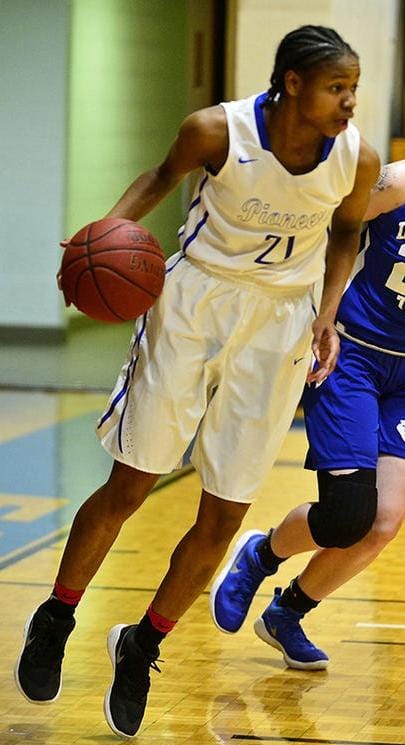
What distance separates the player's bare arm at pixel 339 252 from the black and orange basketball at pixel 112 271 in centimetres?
44

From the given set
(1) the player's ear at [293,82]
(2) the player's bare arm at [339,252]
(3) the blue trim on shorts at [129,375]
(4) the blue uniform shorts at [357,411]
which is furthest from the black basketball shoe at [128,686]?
(1) the player's ear at [293,82]

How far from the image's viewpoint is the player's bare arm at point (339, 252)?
Result: 364cm

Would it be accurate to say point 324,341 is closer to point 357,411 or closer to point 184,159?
point 357,411

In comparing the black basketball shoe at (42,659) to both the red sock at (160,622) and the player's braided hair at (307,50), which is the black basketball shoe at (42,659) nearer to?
the red sock at (160,622)

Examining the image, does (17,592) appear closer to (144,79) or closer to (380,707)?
(380,707)

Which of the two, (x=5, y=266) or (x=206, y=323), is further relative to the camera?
(x=5, y=266)

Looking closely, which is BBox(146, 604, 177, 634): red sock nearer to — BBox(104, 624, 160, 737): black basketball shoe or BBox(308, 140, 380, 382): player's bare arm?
BBox(104, 624, 160, 737): black basketball shoe

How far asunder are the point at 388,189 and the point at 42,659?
4.92 ft

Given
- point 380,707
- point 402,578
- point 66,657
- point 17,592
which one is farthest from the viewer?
point 402,578

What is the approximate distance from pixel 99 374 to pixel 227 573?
20.3 feet

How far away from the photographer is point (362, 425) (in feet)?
13.1

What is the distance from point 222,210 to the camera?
140 inches

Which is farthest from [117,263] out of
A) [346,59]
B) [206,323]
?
[346,59]

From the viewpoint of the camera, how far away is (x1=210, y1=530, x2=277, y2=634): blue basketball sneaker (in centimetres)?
448
